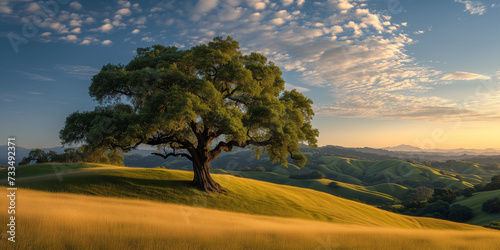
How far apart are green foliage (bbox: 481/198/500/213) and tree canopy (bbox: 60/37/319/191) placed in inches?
3438

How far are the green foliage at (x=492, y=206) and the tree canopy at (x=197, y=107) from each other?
287ft

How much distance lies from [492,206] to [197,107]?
10761cm

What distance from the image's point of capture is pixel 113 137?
2844 centimetres

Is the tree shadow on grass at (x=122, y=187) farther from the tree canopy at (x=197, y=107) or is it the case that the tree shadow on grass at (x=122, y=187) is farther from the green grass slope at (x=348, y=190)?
the green grass slope at (x=348, y=190)

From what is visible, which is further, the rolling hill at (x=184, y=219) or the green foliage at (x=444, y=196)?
Answer: the green foliage at (x=444, y=196)

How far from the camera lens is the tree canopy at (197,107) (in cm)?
2731

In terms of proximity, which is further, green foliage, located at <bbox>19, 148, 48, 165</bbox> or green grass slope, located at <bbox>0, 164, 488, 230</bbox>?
green foliage, located at <bbox>19, 148, 48, 165</bbox>

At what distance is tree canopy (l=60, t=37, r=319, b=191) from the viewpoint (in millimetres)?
27312

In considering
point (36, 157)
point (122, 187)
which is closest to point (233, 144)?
point (122, 187)

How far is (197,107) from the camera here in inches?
1053

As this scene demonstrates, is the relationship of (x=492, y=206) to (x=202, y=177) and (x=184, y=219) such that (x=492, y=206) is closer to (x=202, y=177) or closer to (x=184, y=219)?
(x=202, y=177)

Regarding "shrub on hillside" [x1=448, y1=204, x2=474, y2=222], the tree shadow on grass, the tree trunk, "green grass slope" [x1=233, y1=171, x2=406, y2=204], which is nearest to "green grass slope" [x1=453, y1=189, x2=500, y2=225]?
"shrub on hillside" [x1=448, y1=204, x2=474, y2=222]

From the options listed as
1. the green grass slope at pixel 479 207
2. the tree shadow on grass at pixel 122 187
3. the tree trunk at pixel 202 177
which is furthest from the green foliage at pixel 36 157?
the green grass slope at pixel 479 207

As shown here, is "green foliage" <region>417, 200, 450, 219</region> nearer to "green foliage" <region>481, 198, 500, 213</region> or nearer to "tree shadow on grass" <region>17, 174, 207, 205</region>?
"green foliage" <region>481, 198, 500, 213</region>
